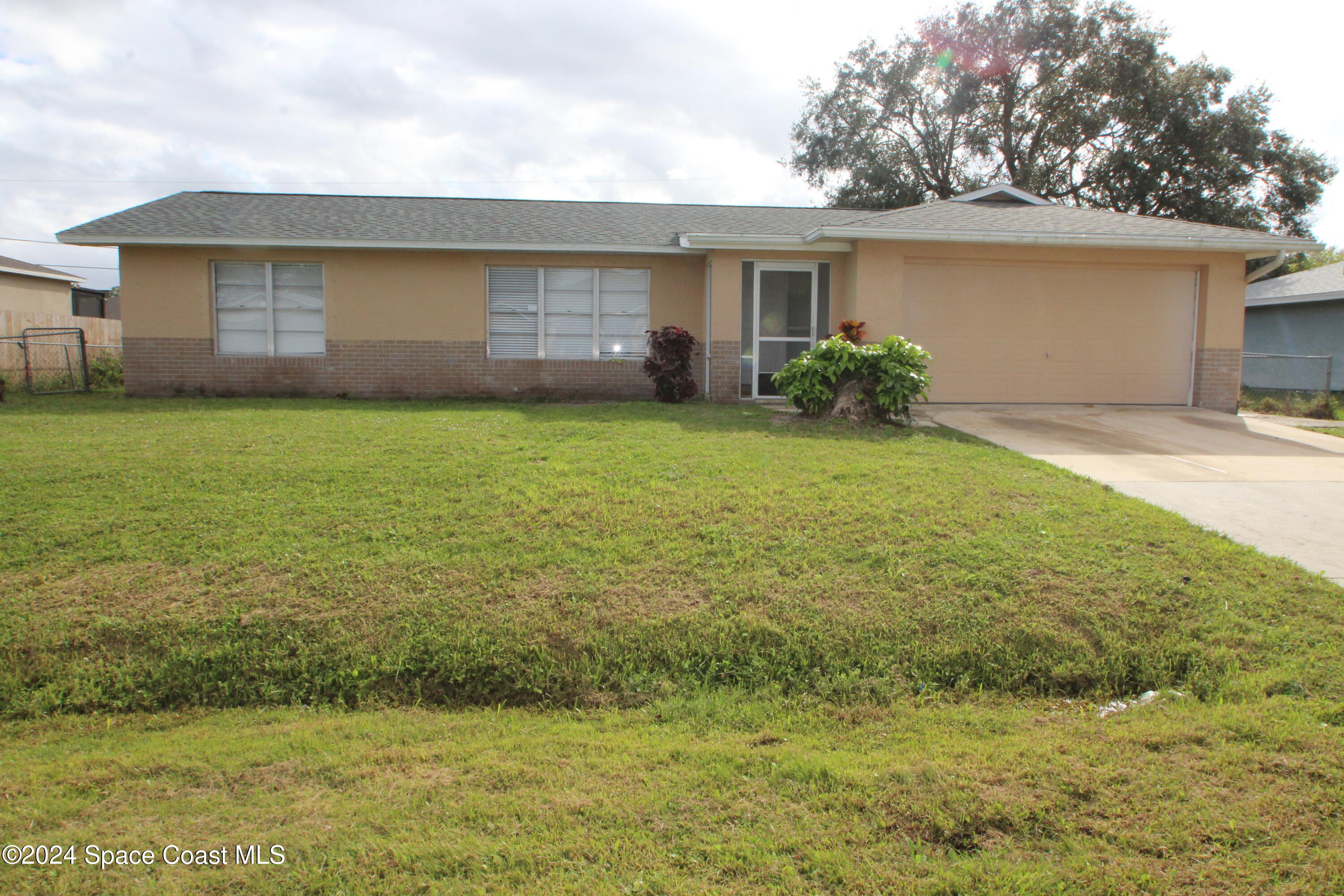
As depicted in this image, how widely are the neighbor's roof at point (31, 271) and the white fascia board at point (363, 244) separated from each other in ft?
44.2

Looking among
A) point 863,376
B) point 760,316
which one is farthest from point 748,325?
point 863,376

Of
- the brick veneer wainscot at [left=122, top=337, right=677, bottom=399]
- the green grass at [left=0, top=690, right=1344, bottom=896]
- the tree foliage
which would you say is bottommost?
the green grass at [left=0, top=690, right=1344, bottom=896]

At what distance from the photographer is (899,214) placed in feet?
46.1

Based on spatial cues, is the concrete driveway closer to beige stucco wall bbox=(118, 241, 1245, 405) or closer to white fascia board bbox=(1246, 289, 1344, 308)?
beige stucco wall bbox=(118, 241, 1245, 405)

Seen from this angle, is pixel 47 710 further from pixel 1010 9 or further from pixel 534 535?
pixel 1010 9

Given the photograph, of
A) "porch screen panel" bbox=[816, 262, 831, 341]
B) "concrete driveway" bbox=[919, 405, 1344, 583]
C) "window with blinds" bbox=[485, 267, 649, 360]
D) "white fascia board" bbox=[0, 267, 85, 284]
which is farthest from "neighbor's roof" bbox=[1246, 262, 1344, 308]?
"white fascia board" bbox=[0, 267, 85, 284]

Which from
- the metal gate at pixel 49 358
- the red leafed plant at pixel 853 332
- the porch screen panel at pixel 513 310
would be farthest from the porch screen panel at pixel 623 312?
the metal gate at pixel 49 358

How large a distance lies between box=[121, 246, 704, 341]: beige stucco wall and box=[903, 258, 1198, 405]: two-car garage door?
3998 millimetres

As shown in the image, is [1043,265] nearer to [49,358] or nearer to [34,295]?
[49,358]

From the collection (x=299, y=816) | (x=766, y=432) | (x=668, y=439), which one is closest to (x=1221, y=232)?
(x=766, y=432)

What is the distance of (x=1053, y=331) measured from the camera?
45.8ft

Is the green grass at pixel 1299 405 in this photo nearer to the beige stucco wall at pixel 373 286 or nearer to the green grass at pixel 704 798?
the beige stucco wall at pixel 373 286

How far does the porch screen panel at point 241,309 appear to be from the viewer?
14602mm

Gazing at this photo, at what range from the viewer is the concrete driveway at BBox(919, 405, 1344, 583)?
21.4ft
